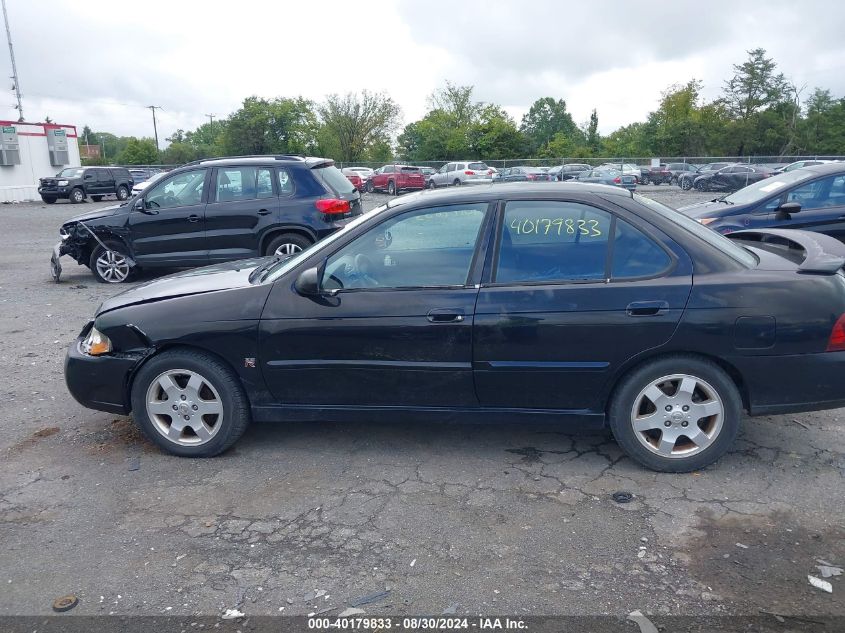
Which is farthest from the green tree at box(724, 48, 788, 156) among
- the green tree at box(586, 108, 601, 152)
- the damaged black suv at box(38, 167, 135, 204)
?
the damaged black suv at box(38, 167, 135, 204)

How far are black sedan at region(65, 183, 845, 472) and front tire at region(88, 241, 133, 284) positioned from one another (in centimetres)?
635

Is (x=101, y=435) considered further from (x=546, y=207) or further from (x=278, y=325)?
(x=546, y=207)

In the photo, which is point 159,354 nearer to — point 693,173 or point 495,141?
point 693,173

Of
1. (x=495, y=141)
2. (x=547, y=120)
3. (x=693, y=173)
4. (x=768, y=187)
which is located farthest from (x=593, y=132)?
(x=768, y=187)

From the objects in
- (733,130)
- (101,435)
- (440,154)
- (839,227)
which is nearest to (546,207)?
(101,435)

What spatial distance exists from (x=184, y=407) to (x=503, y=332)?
2047 millimetres

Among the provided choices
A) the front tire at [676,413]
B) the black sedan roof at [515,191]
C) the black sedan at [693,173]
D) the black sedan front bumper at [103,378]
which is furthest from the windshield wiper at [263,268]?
the black sedan at [693,173]

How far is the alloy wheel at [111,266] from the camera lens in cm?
1040

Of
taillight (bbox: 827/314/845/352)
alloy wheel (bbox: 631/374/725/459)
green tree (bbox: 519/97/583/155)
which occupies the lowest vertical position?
alloy wheel (bbox: 631/374/725/459)

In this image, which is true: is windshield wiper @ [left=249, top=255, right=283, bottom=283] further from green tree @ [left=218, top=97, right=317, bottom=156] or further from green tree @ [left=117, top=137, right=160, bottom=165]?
green tree @ [left=117, top=137, right=160, bottom=165]

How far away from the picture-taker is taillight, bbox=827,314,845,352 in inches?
150

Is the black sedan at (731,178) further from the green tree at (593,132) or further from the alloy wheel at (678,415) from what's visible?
the green tree at (593,132)

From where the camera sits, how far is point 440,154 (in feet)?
215

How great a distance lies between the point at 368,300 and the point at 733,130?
6946 centimetres
